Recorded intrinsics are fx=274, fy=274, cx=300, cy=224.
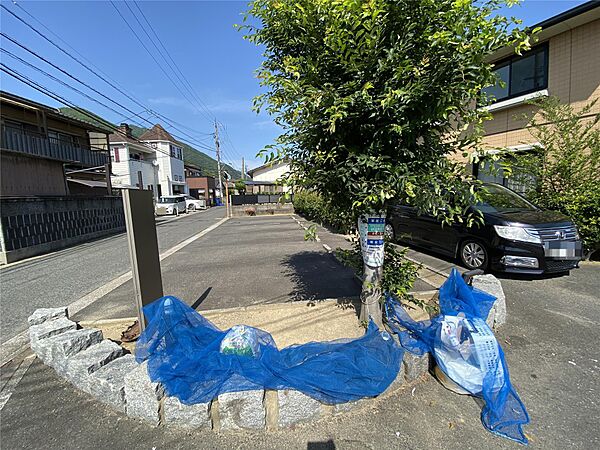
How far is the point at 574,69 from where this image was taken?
656cm

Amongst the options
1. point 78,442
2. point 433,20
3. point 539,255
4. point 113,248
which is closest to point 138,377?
point 78,442

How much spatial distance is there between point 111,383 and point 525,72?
11.1m

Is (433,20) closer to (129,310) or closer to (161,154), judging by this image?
(129,310)

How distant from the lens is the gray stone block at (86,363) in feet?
7.37

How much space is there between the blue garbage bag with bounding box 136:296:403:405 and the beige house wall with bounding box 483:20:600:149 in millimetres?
6036

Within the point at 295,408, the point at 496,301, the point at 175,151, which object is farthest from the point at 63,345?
the point at 175,151

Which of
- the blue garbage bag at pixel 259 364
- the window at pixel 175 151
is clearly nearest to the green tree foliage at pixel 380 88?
the blue garbage bag at pixel 259 364

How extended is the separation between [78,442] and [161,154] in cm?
3384

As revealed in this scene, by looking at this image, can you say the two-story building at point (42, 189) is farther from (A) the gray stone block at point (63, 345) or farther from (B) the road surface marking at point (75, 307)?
(A) the gray stone block at point (63, 345)

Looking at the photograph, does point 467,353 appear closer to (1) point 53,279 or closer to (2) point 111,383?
(2) point 111,383

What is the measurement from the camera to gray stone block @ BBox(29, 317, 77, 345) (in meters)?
2.76

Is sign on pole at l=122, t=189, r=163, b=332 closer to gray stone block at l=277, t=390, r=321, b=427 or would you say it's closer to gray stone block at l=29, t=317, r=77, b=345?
gray stone block at l=29, t=317, r=77, b=345

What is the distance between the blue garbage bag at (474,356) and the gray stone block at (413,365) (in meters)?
0.05

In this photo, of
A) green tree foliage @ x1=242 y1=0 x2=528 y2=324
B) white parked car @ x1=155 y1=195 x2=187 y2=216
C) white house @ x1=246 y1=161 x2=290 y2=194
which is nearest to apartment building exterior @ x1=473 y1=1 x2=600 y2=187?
green tree foliage @ x1=242 y1=0 x2=528 y2=324
